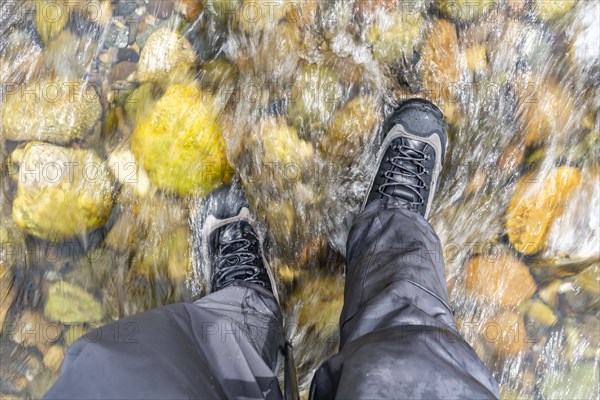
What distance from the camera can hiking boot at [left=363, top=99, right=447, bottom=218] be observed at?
6.01 ft

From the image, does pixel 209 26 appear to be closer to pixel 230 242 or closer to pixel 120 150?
pixel 120 150

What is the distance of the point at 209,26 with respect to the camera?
6.41 ft

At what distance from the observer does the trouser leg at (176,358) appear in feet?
3.07

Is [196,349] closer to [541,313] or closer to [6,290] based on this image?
[6,290]

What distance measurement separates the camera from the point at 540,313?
77.3 inches

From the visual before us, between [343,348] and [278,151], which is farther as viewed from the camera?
[278,151]

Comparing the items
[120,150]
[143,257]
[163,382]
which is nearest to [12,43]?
[120,150]

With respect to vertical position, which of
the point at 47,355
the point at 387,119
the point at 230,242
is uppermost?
the point at 387,119

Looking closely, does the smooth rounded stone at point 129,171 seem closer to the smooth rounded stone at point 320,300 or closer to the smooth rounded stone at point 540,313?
the smooth rounded stone at point 320,300

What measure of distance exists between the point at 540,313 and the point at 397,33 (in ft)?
4.10

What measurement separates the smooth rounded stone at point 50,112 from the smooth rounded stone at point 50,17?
20 cm

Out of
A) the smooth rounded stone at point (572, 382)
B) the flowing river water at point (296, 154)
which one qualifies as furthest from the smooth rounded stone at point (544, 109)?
the smooth rounded stone at point (572, 382)

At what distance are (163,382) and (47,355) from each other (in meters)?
1.39

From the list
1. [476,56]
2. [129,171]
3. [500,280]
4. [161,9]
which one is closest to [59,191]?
[129,171]
